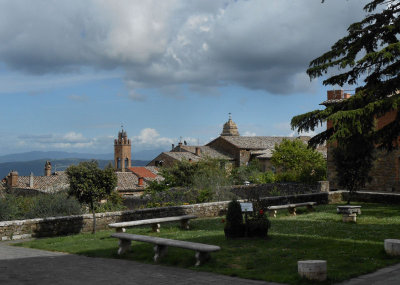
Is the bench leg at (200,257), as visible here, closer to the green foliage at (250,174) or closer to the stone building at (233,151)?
the green foliage at (250,174)

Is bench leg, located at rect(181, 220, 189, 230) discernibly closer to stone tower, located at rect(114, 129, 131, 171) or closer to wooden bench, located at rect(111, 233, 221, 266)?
wooden bench, located at rect(111, 233, 221, 266)

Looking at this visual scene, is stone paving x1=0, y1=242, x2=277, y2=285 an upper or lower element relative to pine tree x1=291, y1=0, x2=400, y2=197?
lower

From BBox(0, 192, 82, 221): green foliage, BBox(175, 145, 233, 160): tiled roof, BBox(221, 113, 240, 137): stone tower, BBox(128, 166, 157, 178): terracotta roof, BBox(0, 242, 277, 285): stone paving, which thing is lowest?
BBox(0, 242, 277, 285): stone paving

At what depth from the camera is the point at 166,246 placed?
9750mm

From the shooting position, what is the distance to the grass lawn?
8250mm

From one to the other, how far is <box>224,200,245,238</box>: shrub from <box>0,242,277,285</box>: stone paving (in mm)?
3372

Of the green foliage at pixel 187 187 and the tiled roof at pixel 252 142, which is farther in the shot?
the tiled roof at pixel 252 142

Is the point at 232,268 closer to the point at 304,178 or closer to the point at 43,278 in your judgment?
the point at 43,278

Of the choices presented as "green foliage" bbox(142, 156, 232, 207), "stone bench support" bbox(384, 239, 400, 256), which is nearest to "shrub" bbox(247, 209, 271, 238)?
"stone bench support" bbox(384, 239, 400, 256)

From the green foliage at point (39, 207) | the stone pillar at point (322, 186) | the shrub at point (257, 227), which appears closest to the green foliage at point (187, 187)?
the stone pillar at point (322, 186)

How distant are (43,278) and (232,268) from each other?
340cm

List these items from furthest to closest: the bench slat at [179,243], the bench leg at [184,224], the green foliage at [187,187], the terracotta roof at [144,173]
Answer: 1. the terracotta roof at [144,173]
2. the green foliage at [187,187]
3. the bench leg at [184,224]
4. the bench slat at [179,243]

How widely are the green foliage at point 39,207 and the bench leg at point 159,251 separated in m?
7.52

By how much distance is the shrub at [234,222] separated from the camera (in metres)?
12.1
